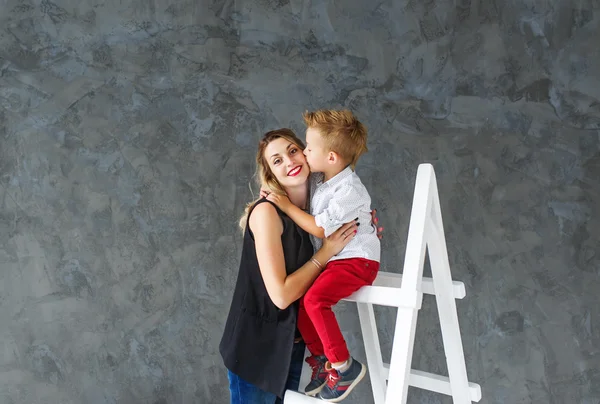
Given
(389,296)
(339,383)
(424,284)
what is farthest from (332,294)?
(424,284)

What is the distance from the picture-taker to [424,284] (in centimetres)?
199

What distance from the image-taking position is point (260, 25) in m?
3.06

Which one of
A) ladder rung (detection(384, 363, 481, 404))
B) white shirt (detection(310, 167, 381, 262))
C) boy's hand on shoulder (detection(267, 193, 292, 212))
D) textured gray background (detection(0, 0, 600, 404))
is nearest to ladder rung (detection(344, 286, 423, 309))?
white shirt (detection(310, 167, 381, 262))

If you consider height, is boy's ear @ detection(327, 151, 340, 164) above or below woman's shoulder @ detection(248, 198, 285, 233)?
above

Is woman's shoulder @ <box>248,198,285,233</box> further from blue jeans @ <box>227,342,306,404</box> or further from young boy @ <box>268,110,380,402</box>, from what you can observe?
blue jeans @ <box>227,342,306,404</box>

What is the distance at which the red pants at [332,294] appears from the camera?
5.81ft

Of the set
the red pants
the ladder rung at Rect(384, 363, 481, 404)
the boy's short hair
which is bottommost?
the ladder rung at Rect(384, 363, 481, 404)

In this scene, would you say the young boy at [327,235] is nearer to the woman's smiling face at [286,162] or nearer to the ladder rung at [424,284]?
the woman's smiling face at [286,162]

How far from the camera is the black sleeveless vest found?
185 cm

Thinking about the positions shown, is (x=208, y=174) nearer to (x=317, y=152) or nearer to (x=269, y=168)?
(x=269, y=168)

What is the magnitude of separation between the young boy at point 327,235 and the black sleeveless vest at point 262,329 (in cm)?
6

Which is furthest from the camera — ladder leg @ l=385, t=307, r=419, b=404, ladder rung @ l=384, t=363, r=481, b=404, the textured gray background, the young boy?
the textured gray background

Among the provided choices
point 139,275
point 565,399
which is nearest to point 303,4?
point 139,275

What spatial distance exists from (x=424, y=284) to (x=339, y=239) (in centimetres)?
35
